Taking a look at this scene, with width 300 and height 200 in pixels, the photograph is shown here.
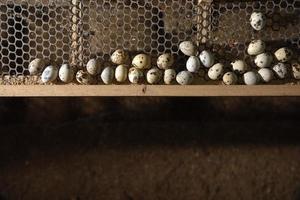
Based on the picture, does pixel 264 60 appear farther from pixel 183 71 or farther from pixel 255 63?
pixel 183 71

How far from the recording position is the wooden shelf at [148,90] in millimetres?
872

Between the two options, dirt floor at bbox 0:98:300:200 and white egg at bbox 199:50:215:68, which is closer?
white egg at bbox 199:50:215:68

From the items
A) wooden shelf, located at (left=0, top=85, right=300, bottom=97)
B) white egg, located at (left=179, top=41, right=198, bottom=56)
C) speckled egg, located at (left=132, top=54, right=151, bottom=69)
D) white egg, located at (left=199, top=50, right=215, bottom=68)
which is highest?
white egg, located at (left=179, top=41, right=198, bottom=56)

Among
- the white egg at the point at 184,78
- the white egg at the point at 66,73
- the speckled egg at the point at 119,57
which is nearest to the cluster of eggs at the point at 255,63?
the white egg at the point at 184,78

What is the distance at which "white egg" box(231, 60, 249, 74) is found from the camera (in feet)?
2.88

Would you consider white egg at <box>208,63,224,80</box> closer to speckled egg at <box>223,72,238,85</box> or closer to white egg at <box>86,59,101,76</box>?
speckled egg at <box>223,72,238,85</box>

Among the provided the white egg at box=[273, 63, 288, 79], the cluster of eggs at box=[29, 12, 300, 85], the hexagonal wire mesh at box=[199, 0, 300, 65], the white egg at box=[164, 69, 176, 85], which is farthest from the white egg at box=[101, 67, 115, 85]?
the white egg at box=[273, 63, 288, 79]

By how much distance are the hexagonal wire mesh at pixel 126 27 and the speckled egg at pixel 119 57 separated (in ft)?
0.11

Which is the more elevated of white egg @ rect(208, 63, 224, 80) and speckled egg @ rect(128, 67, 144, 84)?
white egg @ rect(208, 63, 224, 80)

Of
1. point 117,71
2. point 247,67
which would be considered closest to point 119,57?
point 117,71

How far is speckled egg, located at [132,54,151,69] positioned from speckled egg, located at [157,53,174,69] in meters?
0.02

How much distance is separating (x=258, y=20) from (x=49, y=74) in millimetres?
407

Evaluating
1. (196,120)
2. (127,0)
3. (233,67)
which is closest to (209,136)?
(196,120)

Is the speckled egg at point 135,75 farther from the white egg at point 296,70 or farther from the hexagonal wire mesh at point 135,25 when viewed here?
the white egg at point 296,70
